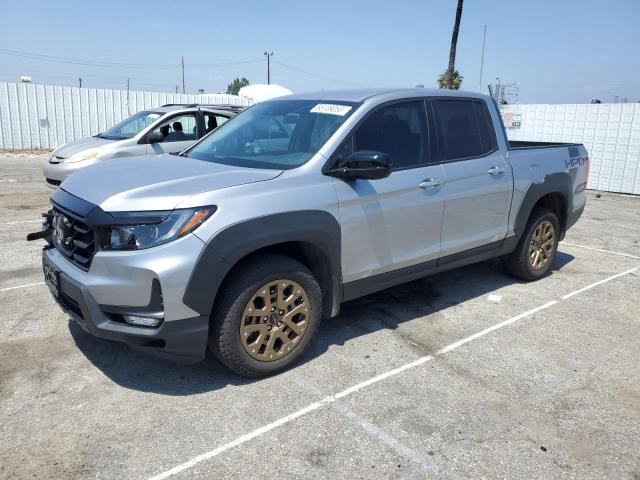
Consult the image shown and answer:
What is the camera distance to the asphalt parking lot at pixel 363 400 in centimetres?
276

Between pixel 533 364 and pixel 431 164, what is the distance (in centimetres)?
170

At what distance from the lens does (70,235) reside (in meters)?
3.40

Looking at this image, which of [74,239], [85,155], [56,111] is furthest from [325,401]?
[56,111]

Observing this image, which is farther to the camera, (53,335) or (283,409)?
(53,335)

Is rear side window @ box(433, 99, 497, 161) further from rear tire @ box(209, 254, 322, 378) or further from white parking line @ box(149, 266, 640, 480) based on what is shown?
rear tire @ box(209, 254, 322, 378)

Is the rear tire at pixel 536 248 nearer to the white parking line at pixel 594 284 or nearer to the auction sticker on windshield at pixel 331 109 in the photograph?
the white parking line at pixel 594 284

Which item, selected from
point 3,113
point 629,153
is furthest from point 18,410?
point 3,113

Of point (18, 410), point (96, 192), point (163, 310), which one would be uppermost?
point (96, 192)

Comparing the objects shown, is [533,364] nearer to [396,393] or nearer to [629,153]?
[396,393]

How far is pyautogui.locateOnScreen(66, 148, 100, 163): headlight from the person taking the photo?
28.5 feet

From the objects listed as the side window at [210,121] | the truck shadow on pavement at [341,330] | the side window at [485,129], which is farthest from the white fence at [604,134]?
the side window at [485,129]

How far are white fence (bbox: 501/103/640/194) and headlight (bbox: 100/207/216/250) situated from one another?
1342 cm

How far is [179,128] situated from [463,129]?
6231 millimetres

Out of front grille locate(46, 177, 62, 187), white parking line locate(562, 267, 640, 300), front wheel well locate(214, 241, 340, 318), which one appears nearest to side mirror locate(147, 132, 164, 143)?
front grille locate(46, 177, 62, 187)
